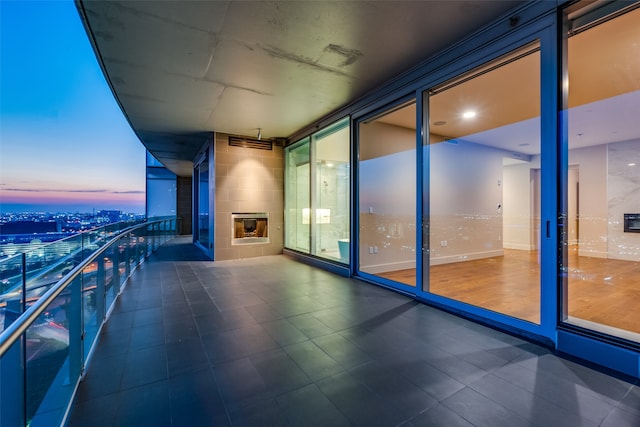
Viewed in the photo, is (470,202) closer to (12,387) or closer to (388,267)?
(388,267)

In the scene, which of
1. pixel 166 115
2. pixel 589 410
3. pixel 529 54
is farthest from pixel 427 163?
pixel 166 115

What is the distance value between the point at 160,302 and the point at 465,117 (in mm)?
5732

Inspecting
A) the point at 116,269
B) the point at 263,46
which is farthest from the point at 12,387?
the point at 263,46

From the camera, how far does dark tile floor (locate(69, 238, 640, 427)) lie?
1.52 metres

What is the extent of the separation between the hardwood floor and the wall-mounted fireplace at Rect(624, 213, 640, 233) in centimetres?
44

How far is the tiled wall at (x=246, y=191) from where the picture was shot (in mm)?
6617

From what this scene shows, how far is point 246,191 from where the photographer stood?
6.94 metres

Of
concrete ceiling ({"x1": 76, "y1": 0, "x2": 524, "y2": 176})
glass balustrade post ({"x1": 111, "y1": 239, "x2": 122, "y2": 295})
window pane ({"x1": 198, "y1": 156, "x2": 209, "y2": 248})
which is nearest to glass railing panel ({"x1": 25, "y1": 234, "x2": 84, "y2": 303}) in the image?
glass balustrade post ({"x1": 111, "y1": 239, "x2": 122, "y2": 295})

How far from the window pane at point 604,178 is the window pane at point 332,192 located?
127 inches

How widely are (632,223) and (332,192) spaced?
4.26 m

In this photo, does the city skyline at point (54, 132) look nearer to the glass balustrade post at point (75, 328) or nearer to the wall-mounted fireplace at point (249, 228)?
the wall-mounted fireplace at point (249, 228)

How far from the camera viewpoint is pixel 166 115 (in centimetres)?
524

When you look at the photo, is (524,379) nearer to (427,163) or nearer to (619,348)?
(619,348)

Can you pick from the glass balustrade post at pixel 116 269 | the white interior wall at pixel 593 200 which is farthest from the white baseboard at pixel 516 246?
the glass balustrade post at pixel 116 269
